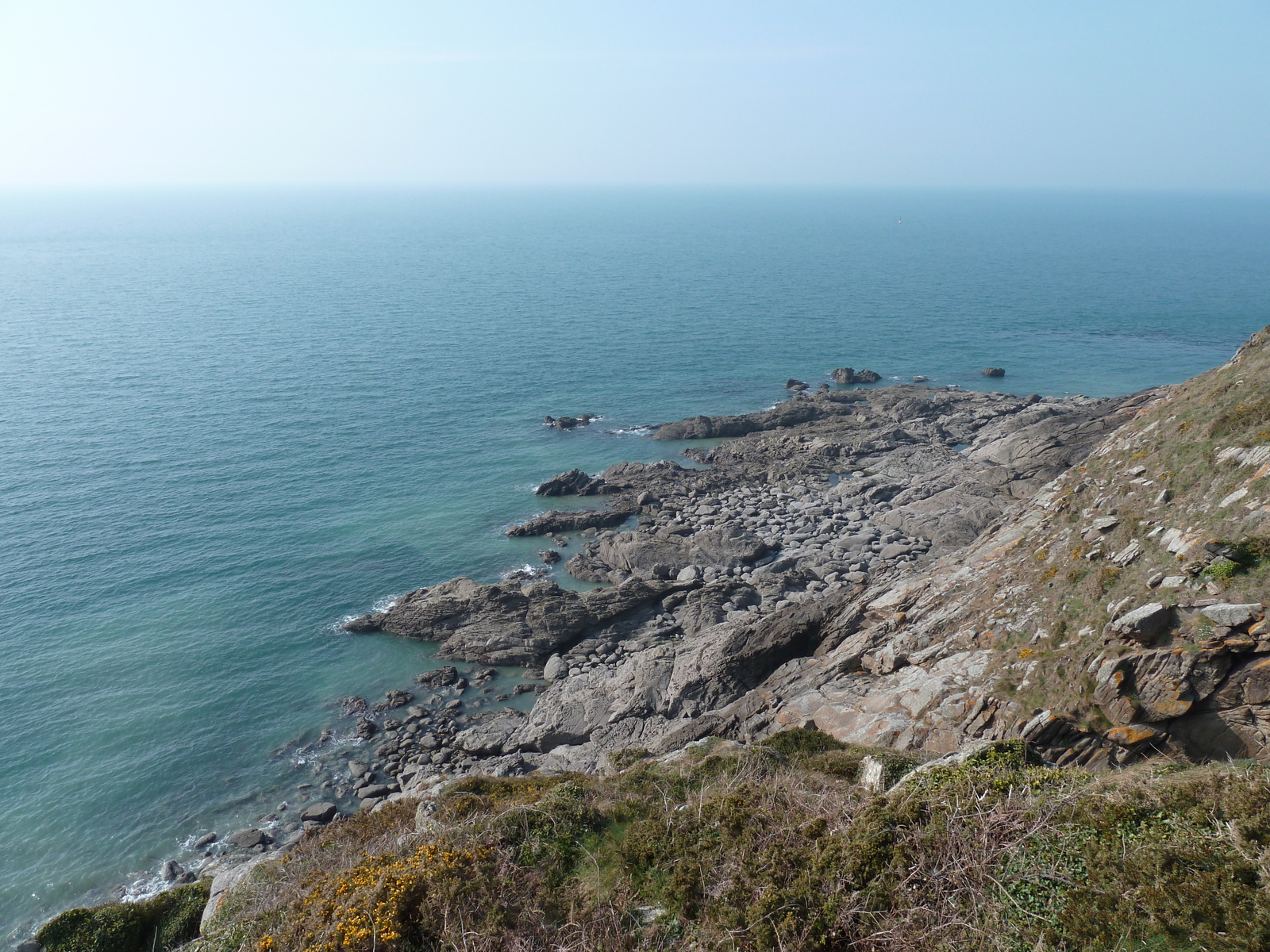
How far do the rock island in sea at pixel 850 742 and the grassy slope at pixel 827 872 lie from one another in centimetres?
5

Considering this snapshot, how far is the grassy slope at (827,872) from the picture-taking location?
1010cm

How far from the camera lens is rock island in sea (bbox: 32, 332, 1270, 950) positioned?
11.2 meters

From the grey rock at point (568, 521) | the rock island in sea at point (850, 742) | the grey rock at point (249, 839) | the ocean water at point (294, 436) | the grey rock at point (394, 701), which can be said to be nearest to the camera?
the rock island in sea at point (850, 742)

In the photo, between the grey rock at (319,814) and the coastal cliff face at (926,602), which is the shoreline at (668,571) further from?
the coastal cliff face at (926,602)

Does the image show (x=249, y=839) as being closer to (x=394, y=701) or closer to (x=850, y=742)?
(x=394, y=701)

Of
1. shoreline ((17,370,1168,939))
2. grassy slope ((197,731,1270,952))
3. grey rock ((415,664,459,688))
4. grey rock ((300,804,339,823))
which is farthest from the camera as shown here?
grey rock ((415,664,459,688))

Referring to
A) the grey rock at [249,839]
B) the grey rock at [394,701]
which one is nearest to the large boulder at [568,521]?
the grey rock at [394,701]

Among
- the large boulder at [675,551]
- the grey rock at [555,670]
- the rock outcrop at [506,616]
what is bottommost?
the grey rock at [555,670]

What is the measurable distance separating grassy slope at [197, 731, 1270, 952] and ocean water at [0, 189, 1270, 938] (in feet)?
77.7

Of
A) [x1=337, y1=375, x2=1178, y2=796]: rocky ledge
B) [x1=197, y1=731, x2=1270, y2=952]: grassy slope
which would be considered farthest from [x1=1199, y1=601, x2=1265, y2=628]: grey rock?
[x1=197, y1=731, x2=1270, y2=952]: grassy slope

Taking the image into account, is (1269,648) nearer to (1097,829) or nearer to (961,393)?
(1097,829)

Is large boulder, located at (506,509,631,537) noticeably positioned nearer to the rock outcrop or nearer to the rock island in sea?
the rock island in sea

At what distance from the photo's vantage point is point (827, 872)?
12016mm

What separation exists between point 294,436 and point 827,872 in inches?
2733
